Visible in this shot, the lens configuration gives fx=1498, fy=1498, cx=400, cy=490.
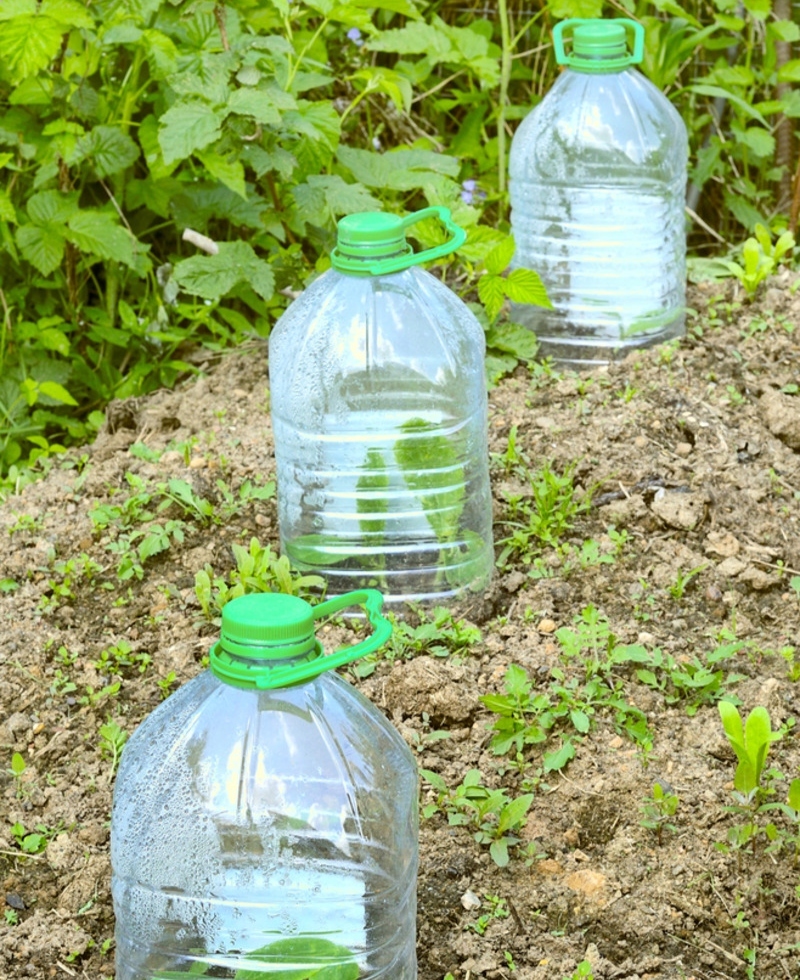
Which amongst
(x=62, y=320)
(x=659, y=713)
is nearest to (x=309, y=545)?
(x=659, y=713)

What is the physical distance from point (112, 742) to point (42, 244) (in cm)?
170

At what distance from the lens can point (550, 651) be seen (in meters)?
2.81

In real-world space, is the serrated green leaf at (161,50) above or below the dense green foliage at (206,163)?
above

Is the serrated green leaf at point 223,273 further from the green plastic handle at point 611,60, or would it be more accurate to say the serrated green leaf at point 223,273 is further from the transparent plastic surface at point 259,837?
the transparent plastic surface at point 259,837

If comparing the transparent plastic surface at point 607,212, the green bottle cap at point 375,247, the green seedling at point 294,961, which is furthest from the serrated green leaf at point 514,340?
the green seedling at point 294,961

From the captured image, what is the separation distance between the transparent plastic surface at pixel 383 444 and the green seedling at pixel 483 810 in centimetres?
56

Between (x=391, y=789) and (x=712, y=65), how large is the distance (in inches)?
148

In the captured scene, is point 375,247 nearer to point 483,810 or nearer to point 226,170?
point 226,170

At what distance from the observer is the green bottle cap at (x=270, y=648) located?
188cm

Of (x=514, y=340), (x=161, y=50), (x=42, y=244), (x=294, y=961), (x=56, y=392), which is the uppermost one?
(x=161, y=50)

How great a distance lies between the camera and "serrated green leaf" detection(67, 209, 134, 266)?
3799 millimetres

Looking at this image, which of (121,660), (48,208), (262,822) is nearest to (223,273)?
(48,208)

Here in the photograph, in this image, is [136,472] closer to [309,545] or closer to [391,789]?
[309,545]

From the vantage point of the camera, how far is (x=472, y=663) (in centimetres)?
280
